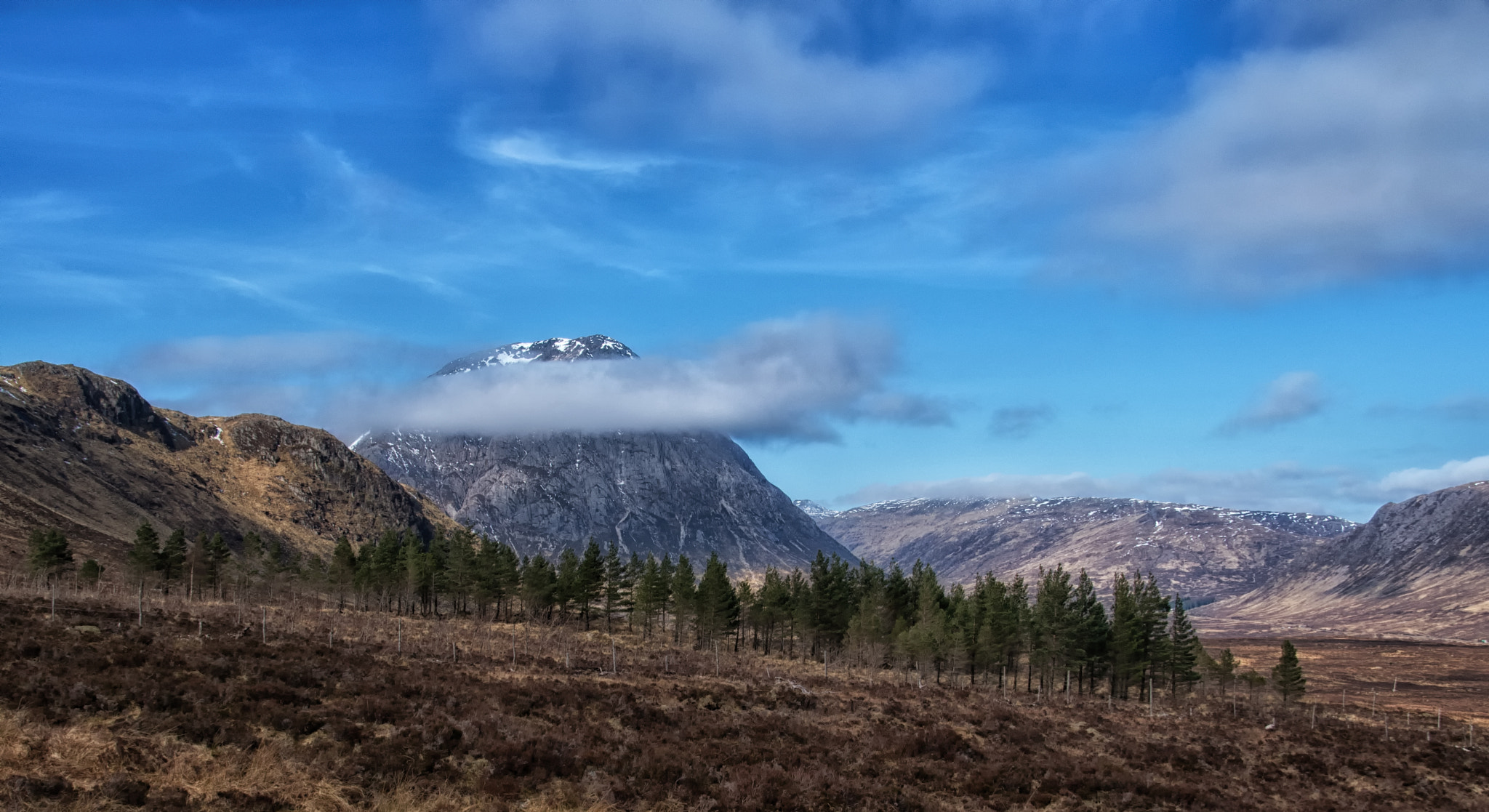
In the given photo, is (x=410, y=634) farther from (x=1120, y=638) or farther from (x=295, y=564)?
(x=1120, y=638)

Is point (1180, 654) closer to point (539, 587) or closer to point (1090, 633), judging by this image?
point (1090, 633)

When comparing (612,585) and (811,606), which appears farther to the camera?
(612,585)

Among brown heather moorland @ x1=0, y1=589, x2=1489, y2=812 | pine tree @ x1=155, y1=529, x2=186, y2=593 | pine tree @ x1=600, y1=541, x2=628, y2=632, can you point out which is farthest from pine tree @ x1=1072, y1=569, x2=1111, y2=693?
pine tree @ x1=155, y1=529, x2=186, y2=593

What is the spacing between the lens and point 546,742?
2566 centimetres

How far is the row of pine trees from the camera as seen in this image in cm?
9169

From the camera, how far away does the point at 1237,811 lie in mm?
32156

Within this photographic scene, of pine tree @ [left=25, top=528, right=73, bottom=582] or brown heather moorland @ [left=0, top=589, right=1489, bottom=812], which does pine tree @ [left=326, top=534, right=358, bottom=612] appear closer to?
pine tree @ [left=25, top=528, right=73, bottom=582]

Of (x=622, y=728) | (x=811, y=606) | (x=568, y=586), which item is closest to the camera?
(x=622, y=728)

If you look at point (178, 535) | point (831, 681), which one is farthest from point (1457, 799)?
point (178, 535)

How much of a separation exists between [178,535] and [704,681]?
Result: 302ft

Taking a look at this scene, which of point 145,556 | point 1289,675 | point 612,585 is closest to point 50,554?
point 145,556

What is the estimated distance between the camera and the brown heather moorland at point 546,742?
19734mm

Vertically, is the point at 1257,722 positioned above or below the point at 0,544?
below

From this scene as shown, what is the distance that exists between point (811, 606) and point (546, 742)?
8275 centimetres
